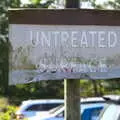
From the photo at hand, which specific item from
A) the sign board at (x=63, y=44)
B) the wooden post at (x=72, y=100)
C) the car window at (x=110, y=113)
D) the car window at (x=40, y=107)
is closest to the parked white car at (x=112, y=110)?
the car window at (x=110, y=113)

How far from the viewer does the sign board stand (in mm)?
9453

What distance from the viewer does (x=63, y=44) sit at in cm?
959

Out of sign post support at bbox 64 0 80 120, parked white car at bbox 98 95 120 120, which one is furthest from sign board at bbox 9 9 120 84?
parked white car at bbox 98 95 120 120

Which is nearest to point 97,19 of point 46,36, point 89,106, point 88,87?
point 46,36

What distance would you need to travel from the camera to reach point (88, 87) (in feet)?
176

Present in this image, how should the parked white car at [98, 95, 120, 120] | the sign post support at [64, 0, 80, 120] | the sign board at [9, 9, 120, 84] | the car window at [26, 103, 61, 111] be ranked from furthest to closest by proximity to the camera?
the car window at [26, 103, 61, 111]
the sign post support at [64, 0, 80, 120]
the sign board at [9, 9, 120, 84]
the parked white car at [98, 95, 120, 120]

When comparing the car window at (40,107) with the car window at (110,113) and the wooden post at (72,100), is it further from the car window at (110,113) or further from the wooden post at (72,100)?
the car window at (110,113)

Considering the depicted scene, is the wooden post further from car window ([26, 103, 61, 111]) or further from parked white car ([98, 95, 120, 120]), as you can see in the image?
car window ([26, 103, 61, 111])

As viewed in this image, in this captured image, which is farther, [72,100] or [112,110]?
[72,100]

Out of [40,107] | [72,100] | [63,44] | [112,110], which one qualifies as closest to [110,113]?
[112,110]

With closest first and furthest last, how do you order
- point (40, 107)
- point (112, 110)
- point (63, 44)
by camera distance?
point (112, 110) < point (63, 44) < point (40, 107)

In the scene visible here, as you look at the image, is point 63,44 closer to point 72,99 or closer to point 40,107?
point 72,99

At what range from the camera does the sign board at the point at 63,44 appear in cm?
945

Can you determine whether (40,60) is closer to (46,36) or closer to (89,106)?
(46,36)
